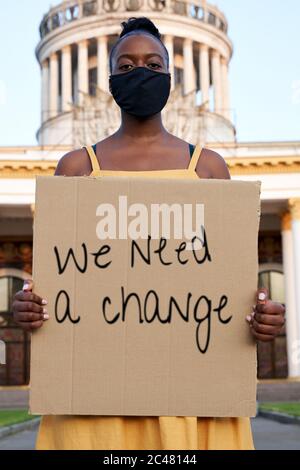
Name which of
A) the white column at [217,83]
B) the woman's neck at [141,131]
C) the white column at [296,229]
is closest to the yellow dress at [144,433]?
the woman's neck at [141,131]

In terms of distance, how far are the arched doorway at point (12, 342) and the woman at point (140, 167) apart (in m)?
34.3

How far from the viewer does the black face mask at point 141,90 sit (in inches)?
106

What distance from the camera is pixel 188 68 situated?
49.7 m

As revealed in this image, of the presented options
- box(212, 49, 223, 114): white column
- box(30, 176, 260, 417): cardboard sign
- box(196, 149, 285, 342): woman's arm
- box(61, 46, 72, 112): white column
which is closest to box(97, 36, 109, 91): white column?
box(61, 46, 72, 112): white column

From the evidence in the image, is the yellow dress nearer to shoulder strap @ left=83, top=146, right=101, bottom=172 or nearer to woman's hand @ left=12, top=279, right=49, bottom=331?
woman's hand @ left=12, top=279, right=49, bottom=331

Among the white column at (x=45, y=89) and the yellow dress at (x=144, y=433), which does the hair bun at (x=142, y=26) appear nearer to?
the yellow dress at (x=144, y=433)

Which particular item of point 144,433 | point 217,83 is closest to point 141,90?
point 144,433

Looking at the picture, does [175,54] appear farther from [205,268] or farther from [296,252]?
[205,268]

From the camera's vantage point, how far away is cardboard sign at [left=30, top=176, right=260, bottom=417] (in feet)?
7.66

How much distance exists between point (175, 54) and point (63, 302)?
5135cm

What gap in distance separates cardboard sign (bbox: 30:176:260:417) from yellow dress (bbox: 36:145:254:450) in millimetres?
59

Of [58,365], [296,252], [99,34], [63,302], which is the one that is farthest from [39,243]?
[99,34]

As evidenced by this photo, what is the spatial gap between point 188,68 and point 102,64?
5.61 meters

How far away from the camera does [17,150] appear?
112ft
